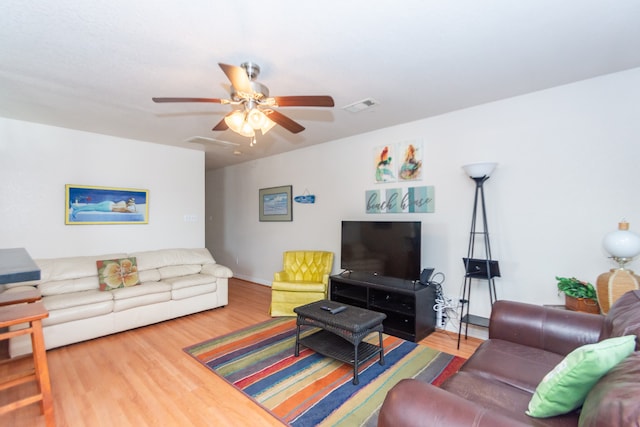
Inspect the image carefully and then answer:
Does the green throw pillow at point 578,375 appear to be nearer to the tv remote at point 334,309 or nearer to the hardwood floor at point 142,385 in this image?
the hardwood floor at point 142,385

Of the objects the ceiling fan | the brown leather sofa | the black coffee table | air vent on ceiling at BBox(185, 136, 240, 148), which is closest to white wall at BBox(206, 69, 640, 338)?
the brown leather sofa

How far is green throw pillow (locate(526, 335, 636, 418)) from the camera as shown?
106 cm

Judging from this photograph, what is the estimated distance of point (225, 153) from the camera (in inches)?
211

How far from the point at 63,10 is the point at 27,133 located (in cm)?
281

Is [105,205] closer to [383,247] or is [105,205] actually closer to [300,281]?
[300,281]

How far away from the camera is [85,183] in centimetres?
399

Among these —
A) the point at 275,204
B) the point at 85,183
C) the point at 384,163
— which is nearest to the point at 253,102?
the point at 384,163

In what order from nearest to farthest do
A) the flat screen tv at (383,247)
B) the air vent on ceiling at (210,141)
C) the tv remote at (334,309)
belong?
the tv remote at (334,309), the flat screen tv at (383,247), the air vent on ceiling at (210,141)

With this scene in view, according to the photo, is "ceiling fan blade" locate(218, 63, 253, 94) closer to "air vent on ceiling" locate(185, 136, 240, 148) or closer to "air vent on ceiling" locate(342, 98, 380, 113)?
"air vent on ceiling" locate(342, 98, 380, 113)

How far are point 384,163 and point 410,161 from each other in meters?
0.35

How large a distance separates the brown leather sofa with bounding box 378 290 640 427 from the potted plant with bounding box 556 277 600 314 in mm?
559

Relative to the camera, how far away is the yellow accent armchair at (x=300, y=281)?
3.85 meters

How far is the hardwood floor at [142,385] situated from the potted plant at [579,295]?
0.98m

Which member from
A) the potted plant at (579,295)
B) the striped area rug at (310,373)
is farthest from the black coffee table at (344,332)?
the potted plant at (579,295)
